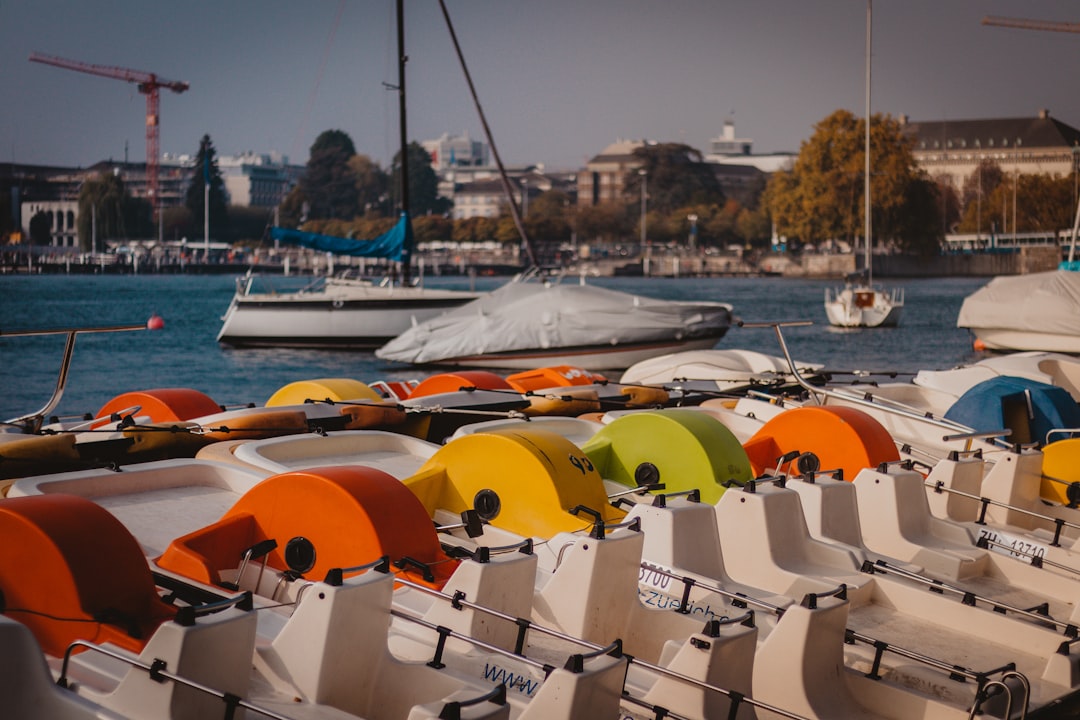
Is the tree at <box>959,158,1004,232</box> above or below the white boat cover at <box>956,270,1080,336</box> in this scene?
above

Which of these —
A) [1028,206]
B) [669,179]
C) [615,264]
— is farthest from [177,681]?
[669,179]

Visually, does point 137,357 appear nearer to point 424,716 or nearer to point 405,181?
point 405,181

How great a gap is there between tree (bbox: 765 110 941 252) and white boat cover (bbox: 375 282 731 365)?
75.3 m

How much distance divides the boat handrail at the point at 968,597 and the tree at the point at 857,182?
321 feet

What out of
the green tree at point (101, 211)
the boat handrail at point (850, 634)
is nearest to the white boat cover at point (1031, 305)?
the boat handrail at point (850, 634)

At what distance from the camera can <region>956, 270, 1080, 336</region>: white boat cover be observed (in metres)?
31.8

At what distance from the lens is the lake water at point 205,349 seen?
119ft

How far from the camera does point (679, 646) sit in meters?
6.90

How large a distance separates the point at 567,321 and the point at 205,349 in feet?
65.4

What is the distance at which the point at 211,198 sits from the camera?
157 metres

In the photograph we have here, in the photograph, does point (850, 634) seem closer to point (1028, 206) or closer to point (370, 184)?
point (1028, 206)

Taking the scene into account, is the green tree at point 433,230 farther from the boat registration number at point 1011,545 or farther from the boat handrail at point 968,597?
the boat handrail at point 968,597

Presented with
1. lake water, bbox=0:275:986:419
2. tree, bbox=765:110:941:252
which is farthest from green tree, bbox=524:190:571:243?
lake water, bbox=0:275:986:419

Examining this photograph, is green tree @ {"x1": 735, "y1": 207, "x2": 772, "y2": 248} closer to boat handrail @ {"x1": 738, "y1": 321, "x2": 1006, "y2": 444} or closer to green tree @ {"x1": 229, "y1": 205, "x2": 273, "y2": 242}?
green tree @ {"x1": 229, "y1": 205, "x2": 273, "y2": 242}
